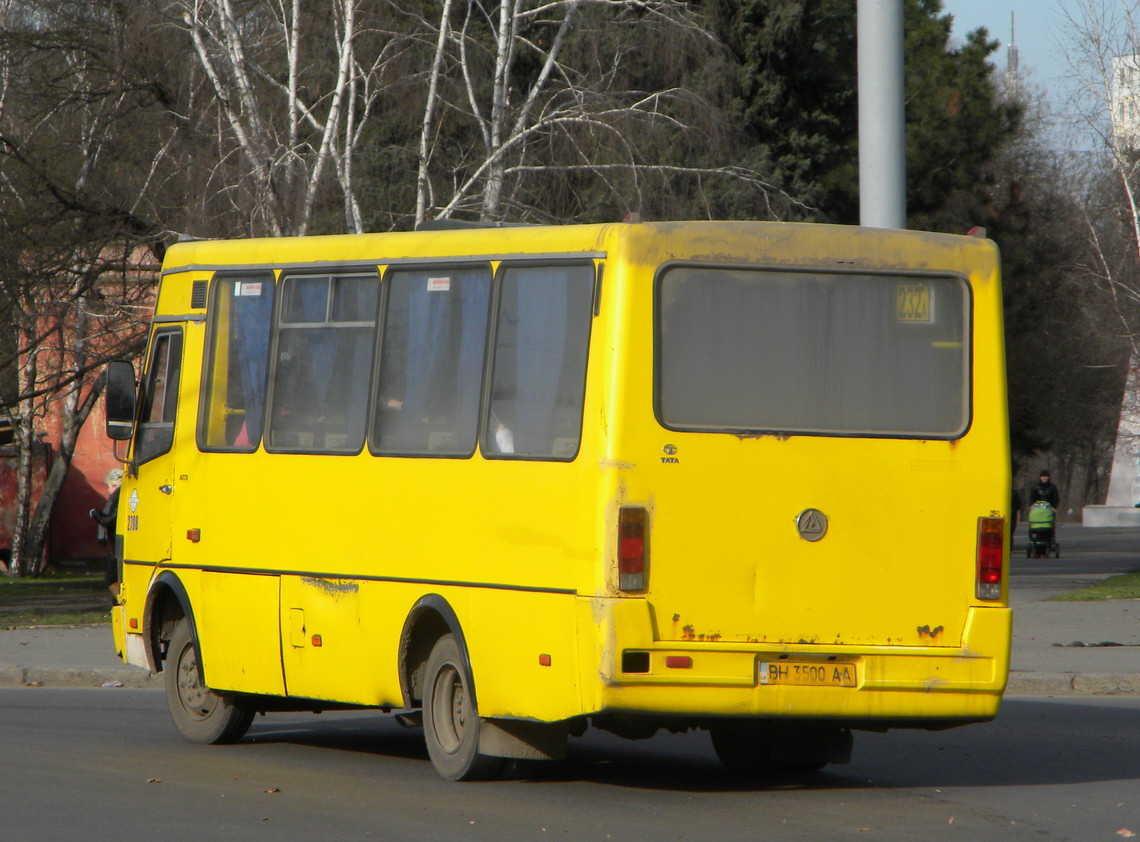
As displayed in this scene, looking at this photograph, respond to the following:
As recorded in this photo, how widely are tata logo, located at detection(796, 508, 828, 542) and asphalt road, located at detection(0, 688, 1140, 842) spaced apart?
4.12 feet

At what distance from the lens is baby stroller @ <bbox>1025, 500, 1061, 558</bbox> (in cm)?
3412

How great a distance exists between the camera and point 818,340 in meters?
8.57

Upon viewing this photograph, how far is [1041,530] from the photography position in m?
34.3

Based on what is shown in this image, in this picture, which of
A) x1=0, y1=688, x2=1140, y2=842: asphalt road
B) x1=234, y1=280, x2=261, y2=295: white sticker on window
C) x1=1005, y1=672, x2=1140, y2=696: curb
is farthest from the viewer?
x1=1005, y1=672, x2=1140, y2=696: curb

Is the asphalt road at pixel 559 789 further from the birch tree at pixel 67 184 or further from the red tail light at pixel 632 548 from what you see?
the birch tree at pixel 67 184

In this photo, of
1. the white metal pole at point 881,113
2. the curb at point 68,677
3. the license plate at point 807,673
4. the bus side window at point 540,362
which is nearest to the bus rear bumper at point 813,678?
the license plate at point 807,673

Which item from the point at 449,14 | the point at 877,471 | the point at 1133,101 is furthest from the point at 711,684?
the point at 1133,101

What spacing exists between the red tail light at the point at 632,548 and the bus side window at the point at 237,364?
119 inches

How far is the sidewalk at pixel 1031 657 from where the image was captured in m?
14.0

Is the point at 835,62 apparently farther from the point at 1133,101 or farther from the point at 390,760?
the point at 390,760

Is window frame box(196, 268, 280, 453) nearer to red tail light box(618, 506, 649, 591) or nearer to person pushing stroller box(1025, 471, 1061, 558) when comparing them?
red tail light box(618, 506, 649, 591)

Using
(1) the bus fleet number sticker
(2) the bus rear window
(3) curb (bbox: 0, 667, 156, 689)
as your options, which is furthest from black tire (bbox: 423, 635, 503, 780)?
(3) curb (bbox: 0, 667, 156, 689)

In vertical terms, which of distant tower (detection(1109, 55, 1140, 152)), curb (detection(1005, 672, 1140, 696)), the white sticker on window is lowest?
curb (detection(1005, 672, 1140, 696))

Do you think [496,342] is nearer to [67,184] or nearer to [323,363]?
[323,363]
